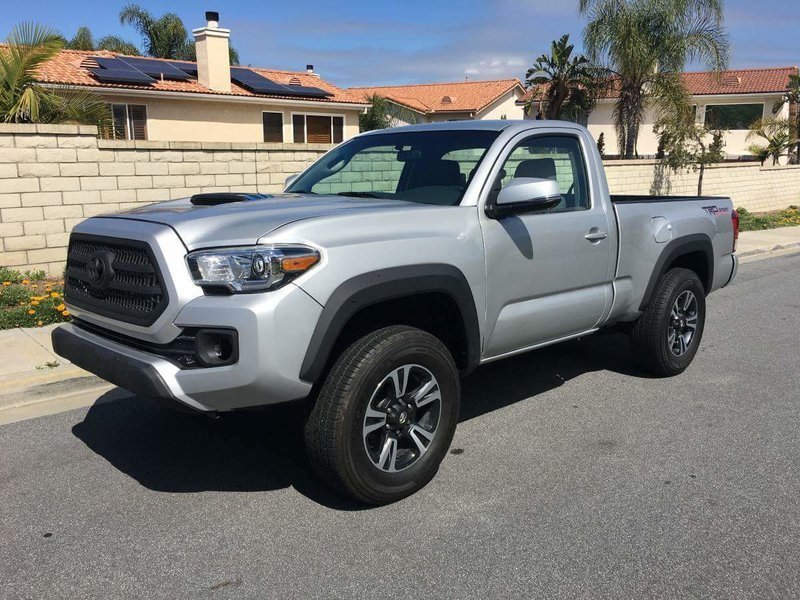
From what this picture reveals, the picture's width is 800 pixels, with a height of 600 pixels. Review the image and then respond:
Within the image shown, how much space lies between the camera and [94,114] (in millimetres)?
10336

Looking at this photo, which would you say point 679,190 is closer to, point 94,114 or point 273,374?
point 94,114

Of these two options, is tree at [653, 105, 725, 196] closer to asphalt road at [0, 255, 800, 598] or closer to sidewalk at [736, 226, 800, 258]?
sidewalk at [736, 226, 800, 258]

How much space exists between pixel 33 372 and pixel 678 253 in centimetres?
514

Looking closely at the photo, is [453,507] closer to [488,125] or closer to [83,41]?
[488,125]

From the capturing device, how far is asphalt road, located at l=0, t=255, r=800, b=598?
10.6ft

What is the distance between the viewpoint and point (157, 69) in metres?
22.9

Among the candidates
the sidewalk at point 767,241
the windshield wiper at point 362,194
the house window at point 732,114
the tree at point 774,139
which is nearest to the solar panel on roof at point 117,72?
the sidewalk at point 767,241

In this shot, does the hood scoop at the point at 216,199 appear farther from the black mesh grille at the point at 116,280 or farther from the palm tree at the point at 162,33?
the palm tree at the point at 162,33

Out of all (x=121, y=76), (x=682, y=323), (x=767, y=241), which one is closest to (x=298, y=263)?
(x=682, y=323)

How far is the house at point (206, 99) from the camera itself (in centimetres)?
2070

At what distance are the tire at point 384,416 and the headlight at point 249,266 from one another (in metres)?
0.53

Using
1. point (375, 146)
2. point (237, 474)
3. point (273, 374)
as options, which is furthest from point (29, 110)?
point (273, 374)

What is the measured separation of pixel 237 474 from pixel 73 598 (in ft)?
4.17

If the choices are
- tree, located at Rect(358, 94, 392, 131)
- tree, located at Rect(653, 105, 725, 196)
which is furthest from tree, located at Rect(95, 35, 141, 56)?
tree, located at Rect(653, 105, 725, 196)
